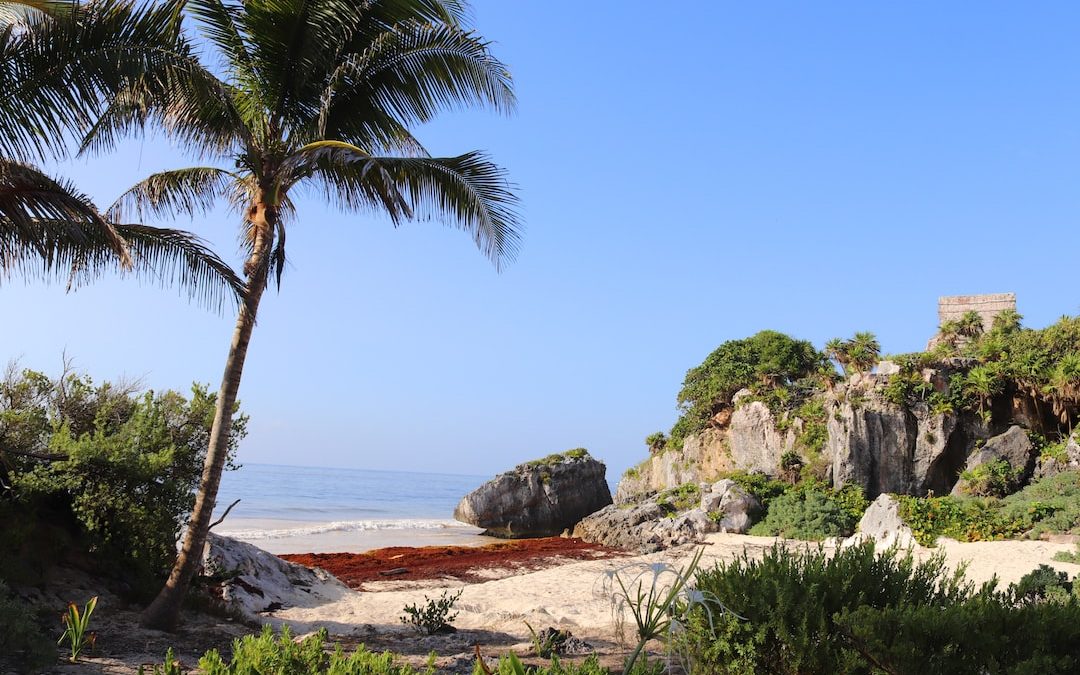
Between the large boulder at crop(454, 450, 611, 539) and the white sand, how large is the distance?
1338 cm

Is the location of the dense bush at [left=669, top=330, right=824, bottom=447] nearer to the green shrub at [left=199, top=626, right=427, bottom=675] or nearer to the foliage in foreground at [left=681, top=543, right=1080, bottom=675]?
Result: the foliage in foreground at [left=681, top=543, right=1080, bottom=675]

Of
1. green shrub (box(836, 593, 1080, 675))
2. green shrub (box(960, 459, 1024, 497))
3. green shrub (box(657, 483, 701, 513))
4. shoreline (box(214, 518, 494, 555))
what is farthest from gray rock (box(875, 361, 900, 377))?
green shrub (box(836, 593, 1080, 675))

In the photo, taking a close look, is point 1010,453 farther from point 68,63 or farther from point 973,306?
point 68,63

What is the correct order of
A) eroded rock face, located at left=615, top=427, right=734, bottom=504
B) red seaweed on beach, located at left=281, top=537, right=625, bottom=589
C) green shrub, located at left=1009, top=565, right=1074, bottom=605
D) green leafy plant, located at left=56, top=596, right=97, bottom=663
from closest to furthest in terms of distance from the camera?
green leafy plant, located at left=56, top=596, right=97, bottom=663
green shrub, located at left=1009, top=565, right=1074, bottom=605
red seaweed on beach, located at left=281, top=537, right=625, bottom=589
eroded rock face, located at left=615, top=427, right=734, bottom=504

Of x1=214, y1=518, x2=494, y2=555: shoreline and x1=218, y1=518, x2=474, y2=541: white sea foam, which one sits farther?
x1=218, y1=518, x2=474, y2=541: white sea foam

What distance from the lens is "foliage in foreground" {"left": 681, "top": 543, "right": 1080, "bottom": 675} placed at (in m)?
4.21

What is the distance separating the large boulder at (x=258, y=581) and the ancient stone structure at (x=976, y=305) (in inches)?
1146

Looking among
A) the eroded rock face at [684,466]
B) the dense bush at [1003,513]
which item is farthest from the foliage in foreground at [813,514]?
the eroded rock face at [684,466]

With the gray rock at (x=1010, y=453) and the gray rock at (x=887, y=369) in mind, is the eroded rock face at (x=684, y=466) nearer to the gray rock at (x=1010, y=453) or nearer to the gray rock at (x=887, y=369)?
the gray rock at (x=887, y=369)

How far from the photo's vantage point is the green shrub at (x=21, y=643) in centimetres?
554

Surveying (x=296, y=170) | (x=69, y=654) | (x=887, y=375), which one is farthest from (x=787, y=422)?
(x=69, y=654)

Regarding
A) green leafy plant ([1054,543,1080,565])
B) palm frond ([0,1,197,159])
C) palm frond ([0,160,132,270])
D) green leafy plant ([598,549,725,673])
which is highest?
palm frond ([0,1,197,159])

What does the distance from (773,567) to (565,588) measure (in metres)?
8.60

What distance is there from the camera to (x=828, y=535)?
19.9 m
